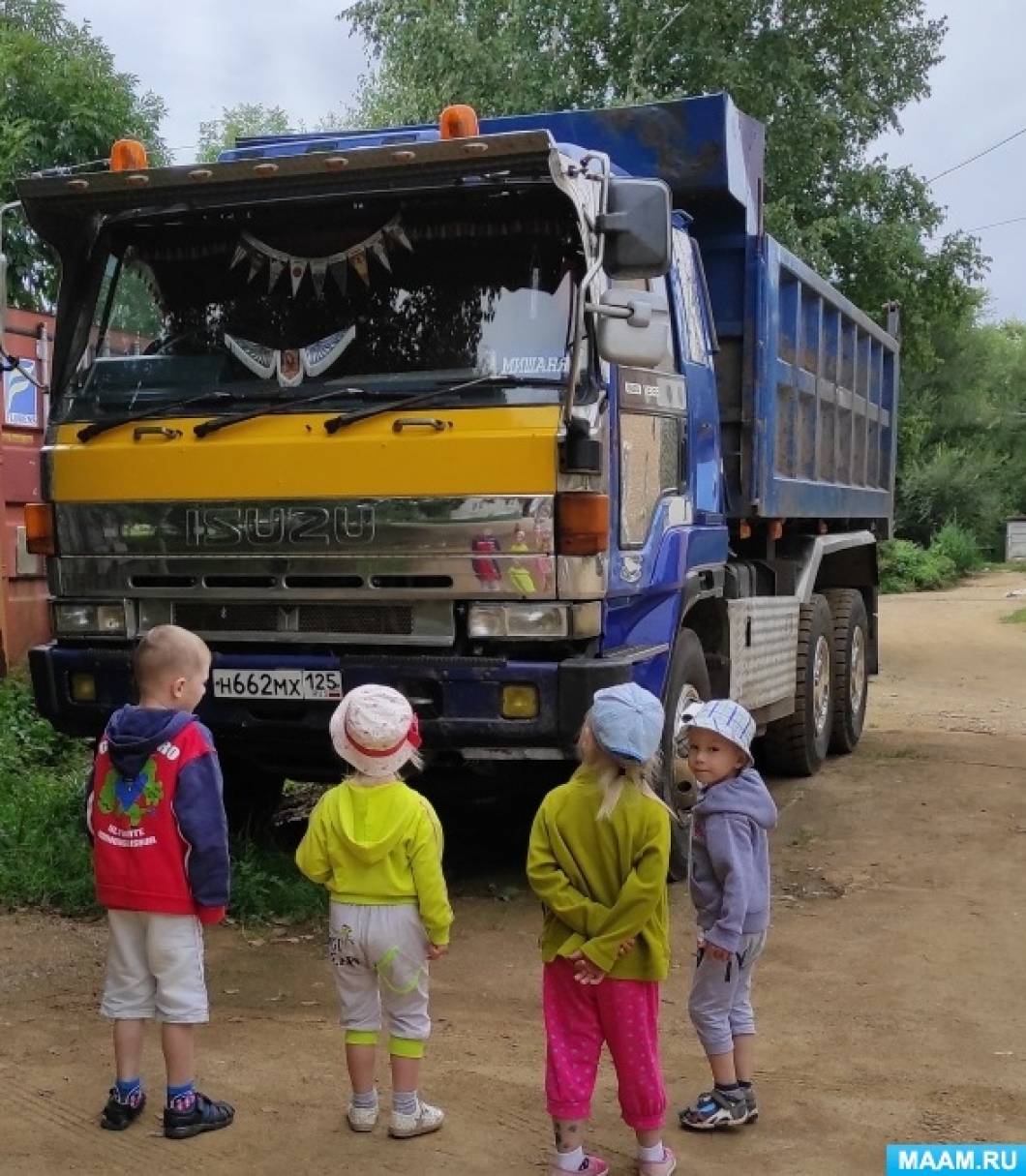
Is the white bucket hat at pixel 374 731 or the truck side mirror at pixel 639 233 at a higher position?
the truck side mirror at pixel 639 233

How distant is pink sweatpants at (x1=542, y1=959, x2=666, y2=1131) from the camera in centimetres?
318

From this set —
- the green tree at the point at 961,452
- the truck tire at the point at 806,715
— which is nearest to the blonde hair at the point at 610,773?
the truck tire at the point at 806,715

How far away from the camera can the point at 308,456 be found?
4.90m

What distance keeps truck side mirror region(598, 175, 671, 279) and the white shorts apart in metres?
2.60

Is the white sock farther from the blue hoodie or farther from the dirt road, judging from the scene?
the blue hoodie

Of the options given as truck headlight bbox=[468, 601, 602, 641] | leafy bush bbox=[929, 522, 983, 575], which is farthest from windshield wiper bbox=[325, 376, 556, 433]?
leafy bush bbox=[929, 522, 983, 575]

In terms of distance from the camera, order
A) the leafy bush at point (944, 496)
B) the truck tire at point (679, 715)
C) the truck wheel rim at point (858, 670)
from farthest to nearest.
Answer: the leafy bush at point (944, 496)
the truck wheel rim at point (858, 670)
the truck tire at point (679, 715)

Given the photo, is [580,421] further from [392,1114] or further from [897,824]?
[897,824]

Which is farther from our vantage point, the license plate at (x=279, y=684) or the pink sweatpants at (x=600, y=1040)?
the license plate at (x=279, y=684)

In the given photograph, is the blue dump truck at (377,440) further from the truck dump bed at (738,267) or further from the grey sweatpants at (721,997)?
the grey sweatpants at (721,997)

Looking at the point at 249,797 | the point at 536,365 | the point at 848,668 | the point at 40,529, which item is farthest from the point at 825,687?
the point at 40,529

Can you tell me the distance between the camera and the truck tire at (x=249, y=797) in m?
6.29

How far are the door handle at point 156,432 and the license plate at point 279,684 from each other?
87 cm

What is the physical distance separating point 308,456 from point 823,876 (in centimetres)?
299
